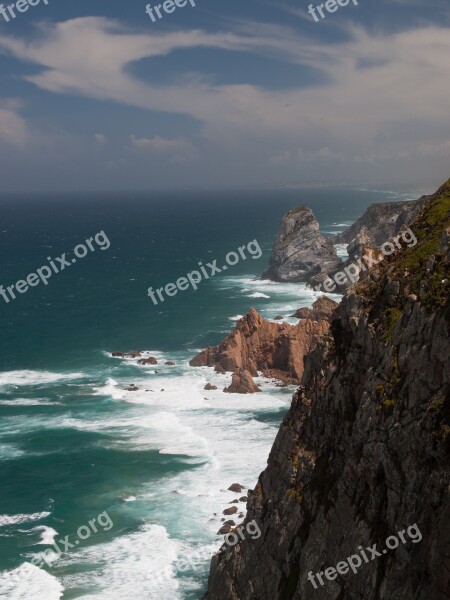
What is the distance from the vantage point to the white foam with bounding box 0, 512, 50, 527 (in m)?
50.8

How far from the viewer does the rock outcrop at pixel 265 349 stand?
82.6 metres

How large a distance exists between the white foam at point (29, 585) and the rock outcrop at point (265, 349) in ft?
140

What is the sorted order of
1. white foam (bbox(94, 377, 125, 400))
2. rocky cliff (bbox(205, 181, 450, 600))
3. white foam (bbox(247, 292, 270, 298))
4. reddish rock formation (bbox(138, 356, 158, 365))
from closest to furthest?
rocky cliff (bbox(205, 181, 450, 600))
white foam (bbox(94, 377, 125, 400))
reddish rock formation (bbox(138, 356, 158, 365))
white foam (bbox(247, 292, 270, 298))

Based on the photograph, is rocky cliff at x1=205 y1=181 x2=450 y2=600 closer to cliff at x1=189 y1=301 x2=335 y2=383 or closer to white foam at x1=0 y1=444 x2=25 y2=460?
white foam at x1=0 y1=444 x2=25 y2=460

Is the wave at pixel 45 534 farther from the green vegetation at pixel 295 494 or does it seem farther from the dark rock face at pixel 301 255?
the dark rock face at pixel 301 255

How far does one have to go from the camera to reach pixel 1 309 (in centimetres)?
12362

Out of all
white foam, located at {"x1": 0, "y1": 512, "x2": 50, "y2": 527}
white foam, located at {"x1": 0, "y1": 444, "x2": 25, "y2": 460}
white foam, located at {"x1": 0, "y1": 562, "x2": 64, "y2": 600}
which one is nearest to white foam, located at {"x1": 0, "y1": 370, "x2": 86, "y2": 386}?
white foam, located at {"x1": 0, "y1": 444, "x2": 25, "y2": 460}

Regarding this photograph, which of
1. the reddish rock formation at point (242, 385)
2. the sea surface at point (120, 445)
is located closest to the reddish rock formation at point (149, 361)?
the sea surface at point (120, 445)

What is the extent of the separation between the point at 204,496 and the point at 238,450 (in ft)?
28.7

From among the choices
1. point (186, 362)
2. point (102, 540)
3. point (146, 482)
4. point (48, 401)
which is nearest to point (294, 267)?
point (186, 362)

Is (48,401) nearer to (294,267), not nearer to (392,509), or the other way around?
(392,509)

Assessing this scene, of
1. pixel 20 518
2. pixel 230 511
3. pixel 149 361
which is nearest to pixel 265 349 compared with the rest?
pixel 149 361

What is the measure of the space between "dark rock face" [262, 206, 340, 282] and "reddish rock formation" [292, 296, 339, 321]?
34093mm

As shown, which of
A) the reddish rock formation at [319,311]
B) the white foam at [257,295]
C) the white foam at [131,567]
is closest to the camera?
the white foam at [131,567]
